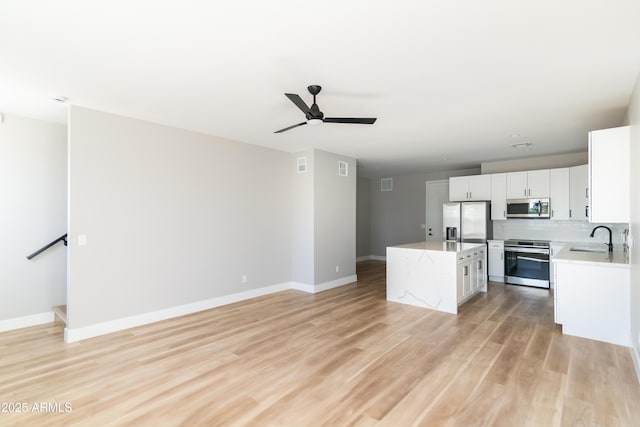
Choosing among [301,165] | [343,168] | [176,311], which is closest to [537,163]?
[343,168]

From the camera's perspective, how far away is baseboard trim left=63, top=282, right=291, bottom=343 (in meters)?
3.56

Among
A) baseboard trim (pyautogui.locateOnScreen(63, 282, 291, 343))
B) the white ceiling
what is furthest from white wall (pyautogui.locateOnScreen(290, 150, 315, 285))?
the white ceiling

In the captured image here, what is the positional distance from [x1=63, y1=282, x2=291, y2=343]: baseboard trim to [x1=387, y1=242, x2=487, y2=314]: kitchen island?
7.49 feet

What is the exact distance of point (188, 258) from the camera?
4.59 metres

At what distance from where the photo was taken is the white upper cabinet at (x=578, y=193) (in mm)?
5719

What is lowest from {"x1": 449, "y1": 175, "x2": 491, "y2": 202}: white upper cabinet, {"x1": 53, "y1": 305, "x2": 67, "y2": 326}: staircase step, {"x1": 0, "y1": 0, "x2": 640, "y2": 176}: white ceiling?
{"x1": 53, "y1": 305, "x2": 67, "y2": 326}: staircase step

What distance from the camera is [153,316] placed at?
4180mm

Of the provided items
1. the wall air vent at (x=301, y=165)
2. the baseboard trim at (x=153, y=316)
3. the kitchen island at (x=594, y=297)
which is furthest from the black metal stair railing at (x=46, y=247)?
the kitchen island at (x=594, y=297)

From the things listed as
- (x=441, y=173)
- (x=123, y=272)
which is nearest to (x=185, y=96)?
(x=123, y=272)

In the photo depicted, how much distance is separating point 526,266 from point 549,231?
1.00m

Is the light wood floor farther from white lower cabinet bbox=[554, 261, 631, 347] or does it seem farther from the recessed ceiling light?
the recessed ceiling light

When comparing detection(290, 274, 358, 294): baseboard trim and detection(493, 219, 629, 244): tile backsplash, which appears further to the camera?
detection(493, 219, 629, 244): tile backsplash

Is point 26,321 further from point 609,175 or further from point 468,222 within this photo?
point 468,222

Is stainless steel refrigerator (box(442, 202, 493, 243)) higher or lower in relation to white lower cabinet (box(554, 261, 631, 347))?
higher
